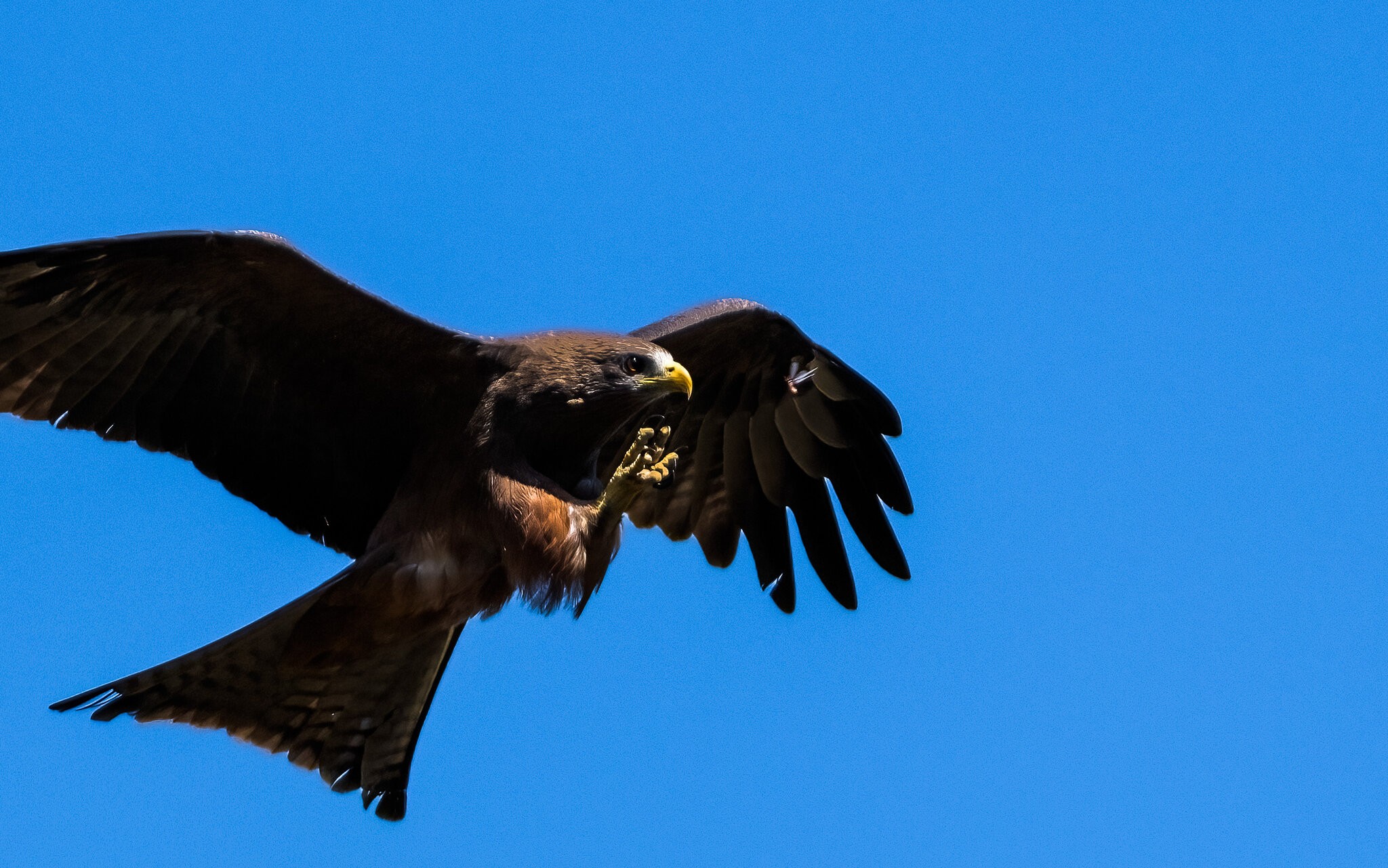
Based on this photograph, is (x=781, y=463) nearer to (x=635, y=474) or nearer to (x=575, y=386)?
(x=635, y=474)

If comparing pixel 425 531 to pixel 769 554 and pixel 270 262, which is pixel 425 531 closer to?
pixel 270 262

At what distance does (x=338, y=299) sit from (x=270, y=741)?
1878 mm

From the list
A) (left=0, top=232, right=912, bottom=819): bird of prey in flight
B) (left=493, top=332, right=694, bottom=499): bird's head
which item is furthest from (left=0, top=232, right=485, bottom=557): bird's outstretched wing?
(left=493, top=332, right=694, bottom=499): bird's head

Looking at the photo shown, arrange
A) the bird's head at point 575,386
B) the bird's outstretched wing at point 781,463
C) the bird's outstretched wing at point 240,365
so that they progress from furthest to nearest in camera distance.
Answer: the bird's outstretched wing at point 781,463 → the bird's head at point 575,386 → the bird's outstretched wing at point 240,365

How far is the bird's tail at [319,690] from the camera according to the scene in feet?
21.1

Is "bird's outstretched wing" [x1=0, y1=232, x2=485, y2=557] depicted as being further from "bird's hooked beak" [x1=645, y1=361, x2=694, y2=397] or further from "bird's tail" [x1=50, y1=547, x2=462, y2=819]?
"bird's hooked beak" [x1=645, y1=361, x2=694, y2=397]

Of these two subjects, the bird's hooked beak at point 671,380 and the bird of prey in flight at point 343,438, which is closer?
the bird of prey in flight at point 343,438

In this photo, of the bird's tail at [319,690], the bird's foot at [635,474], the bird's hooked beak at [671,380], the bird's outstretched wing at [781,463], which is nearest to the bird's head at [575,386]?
the bird's hooked beak at [671,380]

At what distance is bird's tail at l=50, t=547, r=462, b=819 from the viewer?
6441 millimetres

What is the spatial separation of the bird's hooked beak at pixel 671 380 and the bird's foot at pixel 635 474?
0.19 meters

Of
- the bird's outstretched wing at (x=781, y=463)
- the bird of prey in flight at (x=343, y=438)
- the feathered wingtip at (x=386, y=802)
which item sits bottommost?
the feathered wingtip at (x=386, y=802)

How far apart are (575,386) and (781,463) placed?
1.99 m

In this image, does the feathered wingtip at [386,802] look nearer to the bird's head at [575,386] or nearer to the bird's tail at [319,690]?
the bird's tail at [319,690]

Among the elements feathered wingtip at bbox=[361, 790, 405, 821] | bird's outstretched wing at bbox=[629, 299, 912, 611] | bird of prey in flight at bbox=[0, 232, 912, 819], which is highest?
bird's outstretched wing at bbox=[629, 299, 912, 611]
